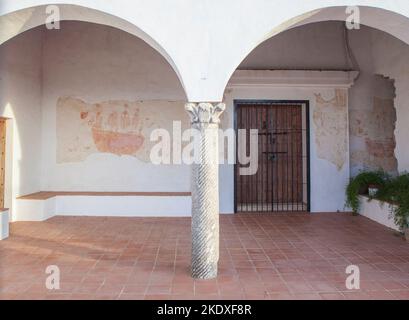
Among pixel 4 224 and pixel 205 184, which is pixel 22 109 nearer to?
pixel 4 224

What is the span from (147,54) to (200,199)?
5565 mm

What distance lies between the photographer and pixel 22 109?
771 centimetres

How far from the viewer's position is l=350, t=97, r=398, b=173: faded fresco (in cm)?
877

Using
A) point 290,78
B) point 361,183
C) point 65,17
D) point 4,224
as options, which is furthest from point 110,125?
point 361,183

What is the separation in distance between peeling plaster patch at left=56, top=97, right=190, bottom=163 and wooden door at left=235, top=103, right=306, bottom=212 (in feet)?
6.82

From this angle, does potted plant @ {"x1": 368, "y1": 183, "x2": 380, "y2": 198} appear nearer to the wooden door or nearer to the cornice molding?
the wooden door

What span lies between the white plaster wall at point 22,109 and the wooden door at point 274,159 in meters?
5.06

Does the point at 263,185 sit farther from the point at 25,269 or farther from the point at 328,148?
the point at 25,269

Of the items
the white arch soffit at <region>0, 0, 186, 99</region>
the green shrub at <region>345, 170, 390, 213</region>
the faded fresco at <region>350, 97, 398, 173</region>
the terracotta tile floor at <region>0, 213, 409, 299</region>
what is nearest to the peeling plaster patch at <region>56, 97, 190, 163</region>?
the terracotta tile floor at <region>0, 213, 409, 299</region>

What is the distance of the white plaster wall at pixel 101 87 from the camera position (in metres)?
8.53

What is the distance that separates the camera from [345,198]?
28.2ft

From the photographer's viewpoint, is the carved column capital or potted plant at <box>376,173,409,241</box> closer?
the carved column capital
